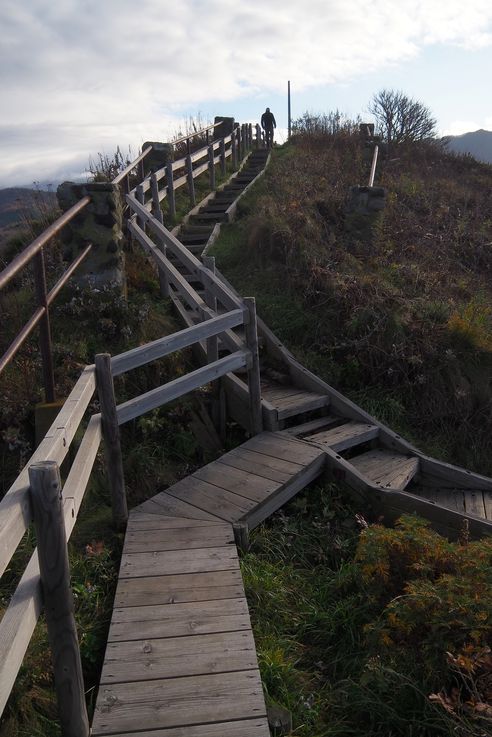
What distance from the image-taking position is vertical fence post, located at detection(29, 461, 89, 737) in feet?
7.12

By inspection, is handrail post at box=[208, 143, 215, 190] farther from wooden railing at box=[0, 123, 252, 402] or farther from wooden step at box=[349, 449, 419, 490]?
wooden step at box=[349, 449, 419, 490]

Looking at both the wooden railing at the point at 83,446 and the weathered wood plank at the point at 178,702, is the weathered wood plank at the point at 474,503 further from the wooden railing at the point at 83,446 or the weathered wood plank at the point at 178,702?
the weathered wood plank at the point at 178,702

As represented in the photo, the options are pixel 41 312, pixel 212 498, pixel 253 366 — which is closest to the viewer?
pixel 41 312

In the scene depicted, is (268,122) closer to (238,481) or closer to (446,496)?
(446,496)

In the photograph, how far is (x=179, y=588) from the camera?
11.2 ft

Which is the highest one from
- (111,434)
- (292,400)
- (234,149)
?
(234,149)

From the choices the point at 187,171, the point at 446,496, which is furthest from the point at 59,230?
the point at 187,171

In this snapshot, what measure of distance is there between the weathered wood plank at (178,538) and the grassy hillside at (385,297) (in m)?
2.73

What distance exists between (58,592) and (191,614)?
1.09m

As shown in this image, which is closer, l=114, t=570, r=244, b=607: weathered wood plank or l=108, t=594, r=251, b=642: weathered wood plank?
l=108, t=594, r=251, b=642: weathered wood plank

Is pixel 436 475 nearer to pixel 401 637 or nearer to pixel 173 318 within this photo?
pixel 401 637

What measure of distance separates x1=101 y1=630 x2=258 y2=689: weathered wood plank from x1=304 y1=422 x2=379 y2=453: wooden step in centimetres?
238

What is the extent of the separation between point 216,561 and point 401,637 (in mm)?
1228

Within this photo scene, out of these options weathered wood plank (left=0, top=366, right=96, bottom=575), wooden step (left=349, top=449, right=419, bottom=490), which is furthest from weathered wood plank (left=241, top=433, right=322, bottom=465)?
weathered wood plank (left=0, top=366, right=96, bottom=575)
